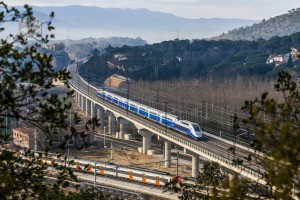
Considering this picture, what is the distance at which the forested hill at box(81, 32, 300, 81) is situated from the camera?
110m

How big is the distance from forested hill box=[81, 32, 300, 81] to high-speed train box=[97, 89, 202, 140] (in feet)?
133

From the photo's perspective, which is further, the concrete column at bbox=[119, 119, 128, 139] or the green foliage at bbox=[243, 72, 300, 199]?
the concrete column at bbox=[119, 119, 128, 139]

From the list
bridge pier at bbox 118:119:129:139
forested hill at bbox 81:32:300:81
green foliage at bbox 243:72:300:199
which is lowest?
bridge pier at bbox 118:119:129:139

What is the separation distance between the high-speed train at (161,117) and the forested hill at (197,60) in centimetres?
4056

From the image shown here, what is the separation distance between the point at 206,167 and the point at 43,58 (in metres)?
16.0

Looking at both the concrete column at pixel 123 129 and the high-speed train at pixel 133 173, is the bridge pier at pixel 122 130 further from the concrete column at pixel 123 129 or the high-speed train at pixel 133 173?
the high-speed train at pixel 133 173

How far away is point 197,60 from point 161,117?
7458cm

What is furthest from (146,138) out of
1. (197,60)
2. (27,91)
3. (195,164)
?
(197,60)

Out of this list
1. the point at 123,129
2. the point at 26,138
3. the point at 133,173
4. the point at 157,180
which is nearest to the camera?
the point at 157,180

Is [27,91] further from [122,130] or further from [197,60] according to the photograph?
[197,60]

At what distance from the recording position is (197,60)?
5007 inches

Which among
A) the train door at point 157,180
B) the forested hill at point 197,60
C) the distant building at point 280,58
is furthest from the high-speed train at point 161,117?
the distant building at point 280,58

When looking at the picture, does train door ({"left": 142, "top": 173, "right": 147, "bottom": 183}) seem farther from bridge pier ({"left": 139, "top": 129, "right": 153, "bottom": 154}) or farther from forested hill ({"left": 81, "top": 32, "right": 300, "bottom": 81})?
forested hill ({"left": 81, "top": 32, "right": 300, "bottom": 81})

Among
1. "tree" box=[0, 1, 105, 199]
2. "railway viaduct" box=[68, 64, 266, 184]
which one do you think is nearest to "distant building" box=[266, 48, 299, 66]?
"railway viaduct" box=[68, 64, 266, 184]
